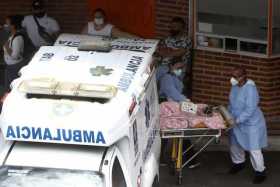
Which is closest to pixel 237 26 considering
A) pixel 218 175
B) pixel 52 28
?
pixel 218 175

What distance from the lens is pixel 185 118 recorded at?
431 inches

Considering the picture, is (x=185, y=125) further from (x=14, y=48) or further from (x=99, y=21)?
(x=14, y=48)

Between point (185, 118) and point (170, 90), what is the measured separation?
1.99ft

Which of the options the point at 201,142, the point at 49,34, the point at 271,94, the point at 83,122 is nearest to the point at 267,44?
the point at 271,94

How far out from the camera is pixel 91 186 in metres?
8.22

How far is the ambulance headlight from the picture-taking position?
8609mm

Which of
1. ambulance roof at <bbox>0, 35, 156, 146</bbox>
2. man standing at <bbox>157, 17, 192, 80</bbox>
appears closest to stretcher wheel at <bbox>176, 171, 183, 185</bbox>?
man standing at <bbox>157, 17, 192, 80</bbox>

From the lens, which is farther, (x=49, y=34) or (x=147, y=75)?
(x=49, y=34)

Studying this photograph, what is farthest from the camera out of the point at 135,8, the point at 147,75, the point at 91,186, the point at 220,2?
the point at 135,8

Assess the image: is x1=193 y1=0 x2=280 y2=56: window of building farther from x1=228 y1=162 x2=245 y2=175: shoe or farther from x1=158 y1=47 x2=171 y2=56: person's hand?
x1=228 y1=162 x2=245 y2=175: shoe

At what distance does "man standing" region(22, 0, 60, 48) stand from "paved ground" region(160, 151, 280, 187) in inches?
113

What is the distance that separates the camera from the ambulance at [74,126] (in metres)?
8.23

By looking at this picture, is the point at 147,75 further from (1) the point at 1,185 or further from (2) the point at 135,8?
(2) the point at 135,8

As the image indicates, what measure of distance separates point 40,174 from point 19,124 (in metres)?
0.51
